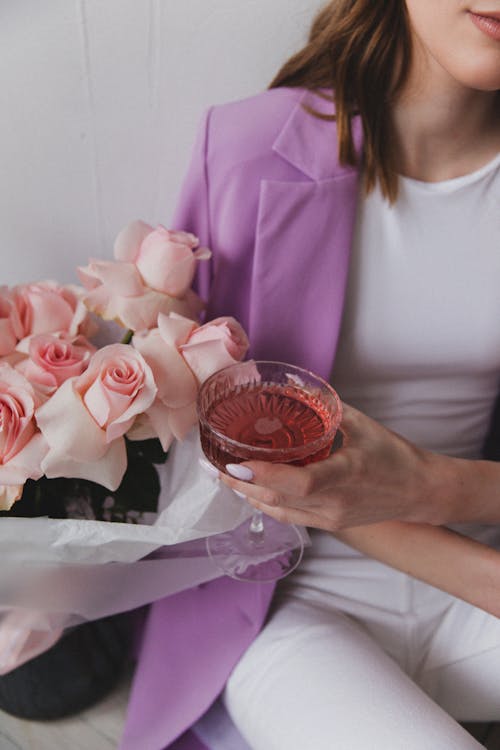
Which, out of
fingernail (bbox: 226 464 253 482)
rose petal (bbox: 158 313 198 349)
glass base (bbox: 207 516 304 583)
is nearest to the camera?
fingernail (bbox: 226 464 253 482)

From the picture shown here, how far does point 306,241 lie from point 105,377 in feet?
1.14

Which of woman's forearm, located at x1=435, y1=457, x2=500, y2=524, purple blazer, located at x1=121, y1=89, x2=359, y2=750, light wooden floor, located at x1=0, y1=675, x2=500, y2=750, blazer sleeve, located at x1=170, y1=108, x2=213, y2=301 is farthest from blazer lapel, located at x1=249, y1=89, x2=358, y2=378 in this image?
light wooden floor, located at x1=0, y1=675, x2=500, y2=750

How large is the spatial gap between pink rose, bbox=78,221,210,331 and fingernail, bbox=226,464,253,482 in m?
0.25

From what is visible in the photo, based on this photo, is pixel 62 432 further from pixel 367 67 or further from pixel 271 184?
pixel 367 67

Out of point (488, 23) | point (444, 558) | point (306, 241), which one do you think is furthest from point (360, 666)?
point (488, 23)

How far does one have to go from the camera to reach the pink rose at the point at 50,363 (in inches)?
30.9

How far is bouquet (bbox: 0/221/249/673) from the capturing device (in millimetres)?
738

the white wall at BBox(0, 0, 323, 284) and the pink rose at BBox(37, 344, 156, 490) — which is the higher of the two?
the white wall at BBox(0, 0, 323, 284)

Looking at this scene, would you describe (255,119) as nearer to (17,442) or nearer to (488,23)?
(488,23)

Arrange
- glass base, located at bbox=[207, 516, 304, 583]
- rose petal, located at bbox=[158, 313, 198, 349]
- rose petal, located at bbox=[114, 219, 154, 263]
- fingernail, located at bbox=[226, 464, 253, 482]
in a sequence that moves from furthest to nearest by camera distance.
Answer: glass base, located at bbox=[207, 516, 304, 583], rose petal, located at bbox=[114, 219, 154, 263], rose petal, located at bbox=[158, 313, 198, 349], fingernail, located at bbox=[226, 464, 253, 482]

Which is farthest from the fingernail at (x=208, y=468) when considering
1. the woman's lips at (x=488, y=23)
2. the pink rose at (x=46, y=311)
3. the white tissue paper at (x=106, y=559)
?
the woman's lips at (x=488, y=23)

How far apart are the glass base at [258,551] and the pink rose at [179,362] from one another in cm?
27

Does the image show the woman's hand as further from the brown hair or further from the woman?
the brown hair

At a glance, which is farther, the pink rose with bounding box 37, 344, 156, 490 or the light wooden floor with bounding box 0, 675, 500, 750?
the light wooden floor with bounding box 0, 675, 500, 750
